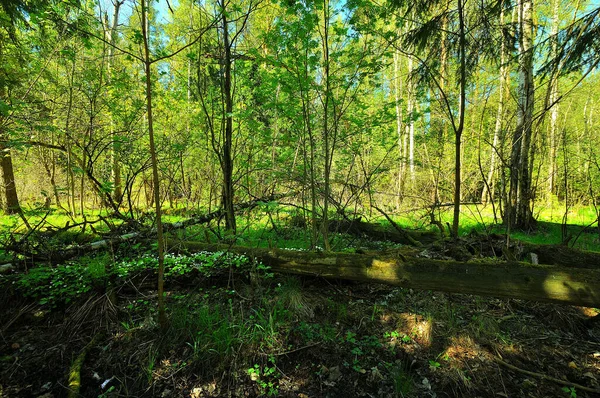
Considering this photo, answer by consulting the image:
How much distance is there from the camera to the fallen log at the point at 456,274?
2248mm

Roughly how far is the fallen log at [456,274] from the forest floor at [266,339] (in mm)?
314

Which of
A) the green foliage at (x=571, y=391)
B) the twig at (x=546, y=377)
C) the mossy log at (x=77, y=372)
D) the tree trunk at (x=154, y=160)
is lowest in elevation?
the green foliage at (x=571, y=391)

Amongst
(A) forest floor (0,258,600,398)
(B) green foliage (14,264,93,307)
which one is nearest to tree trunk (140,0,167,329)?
(A) forest floor (0,258,600,398)

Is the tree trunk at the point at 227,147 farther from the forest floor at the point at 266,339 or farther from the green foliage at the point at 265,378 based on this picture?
the green foliage at the point at 265,378

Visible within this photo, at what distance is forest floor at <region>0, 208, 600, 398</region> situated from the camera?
2090 millimetres

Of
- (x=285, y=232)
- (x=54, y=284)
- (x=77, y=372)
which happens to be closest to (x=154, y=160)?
(x=77, y=372)

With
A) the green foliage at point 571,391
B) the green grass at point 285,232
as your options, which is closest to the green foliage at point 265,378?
the green grass at point 285,232

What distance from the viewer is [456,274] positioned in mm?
2576

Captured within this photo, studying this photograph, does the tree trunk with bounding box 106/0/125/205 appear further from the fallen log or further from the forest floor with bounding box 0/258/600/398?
the fallen log

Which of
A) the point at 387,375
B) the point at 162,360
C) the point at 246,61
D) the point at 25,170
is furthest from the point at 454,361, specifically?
the point at 25,170

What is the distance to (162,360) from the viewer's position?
2240 mm

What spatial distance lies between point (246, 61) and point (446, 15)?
136 inches

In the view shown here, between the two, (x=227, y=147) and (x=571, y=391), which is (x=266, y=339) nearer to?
(x=571, y=391)

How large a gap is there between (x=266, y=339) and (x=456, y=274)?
1.87 m
